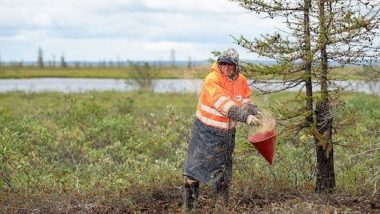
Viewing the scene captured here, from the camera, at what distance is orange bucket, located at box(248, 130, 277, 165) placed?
790cm

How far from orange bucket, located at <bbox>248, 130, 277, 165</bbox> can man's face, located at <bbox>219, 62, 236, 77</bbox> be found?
0.78 metres

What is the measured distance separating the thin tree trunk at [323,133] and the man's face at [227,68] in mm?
1329

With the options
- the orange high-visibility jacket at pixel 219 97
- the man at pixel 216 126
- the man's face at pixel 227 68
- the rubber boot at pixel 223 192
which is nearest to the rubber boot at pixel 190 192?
the man at pixel 216 126

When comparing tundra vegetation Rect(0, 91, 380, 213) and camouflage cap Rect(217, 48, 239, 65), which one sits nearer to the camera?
camouflage cap Rect(217, 48, 239, 65)

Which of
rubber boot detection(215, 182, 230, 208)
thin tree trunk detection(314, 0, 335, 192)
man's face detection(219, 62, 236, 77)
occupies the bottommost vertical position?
rubber boot detection(215, 182, 230, 208)

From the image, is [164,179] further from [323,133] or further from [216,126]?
[323,133]

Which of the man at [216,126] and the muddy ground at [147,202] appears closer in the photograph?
the man at [216,126]

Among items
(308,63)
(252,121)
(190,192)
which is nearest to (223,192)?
(190,192)

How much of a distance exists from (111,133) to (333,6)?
8.04 meters

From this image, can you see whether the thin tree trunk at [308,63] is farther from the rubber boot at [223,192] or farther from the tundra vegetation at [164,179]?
the rubber boot at [223,192]

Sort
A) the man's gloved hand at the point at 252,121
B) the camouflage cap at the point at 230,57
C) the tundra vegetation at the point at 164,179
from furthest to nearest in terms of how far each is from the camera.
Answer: the tundra vegetation at the point at 164,179
the camouflage cap at the point at 230,57
the man's gloved hand at the point at 252,121

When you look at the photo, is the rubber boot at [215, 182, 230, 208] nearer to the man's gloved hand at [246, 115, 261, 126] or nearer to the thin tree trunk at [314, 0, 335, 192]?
the man's gloved hand at [246, 115, 261, 126]

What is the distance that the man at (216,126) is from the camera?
7902 mm

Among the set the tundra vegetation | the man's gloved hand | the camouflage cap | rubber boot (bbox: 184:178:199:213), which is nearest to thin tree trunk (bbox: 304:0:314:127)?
the tundra vegetation
